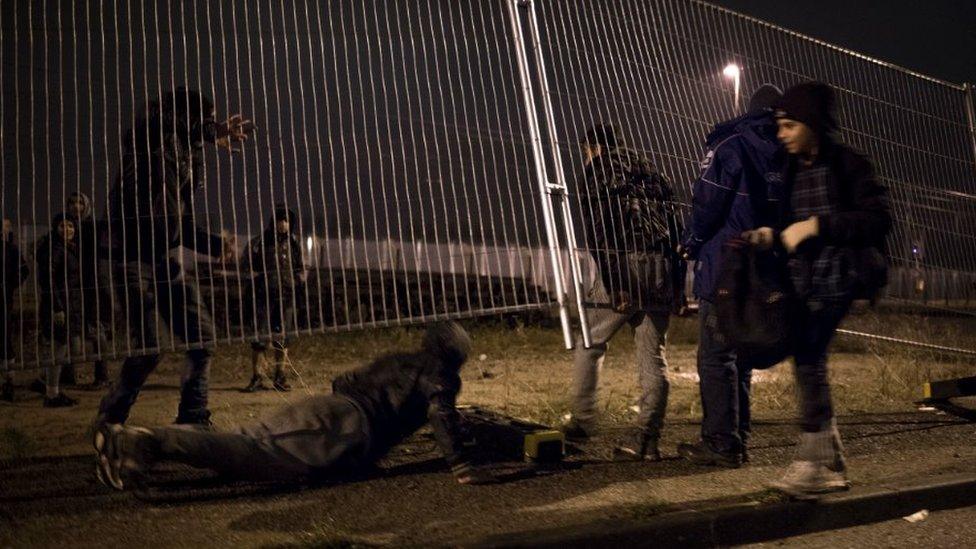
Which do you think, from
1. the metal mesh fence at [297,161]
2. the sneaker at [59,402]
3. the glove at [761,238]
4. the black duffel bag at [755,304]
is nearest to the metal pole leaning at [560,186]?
the metal mesh fence at [297,161]

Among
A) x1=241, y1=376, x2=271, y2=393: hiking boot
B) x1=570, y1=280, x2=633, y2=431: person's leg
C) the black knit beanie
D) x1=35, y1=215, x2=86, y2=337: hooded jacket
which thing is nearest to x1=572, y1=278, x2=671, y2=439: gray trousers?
x1=570, y1=280, x2=633, y2=431: person's leg

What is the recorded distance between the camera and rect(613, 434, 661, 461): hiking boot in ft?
17.0

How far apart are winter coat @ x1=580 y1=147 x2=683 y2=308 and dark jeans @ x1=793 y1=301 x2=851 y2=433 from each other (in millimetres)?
1270

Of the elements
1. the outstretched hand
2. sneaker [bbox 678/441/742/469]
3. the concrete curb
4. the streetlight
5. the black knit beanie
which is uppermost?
the streetlight

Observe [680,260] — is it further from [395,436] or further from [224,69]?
[224,69]

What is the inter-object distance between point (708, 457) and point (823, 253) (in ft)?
4.46

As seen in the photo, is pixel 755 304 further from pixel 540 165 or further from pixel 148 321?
pixel 148 321

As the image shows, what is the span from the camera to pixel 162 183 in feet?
16.4

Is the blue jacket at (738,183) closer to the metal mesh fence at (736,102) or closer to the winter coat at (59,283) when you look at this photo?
the metal mesh fence at (736,102)

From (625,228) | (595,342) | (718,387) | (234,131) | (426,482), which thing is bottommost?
(426,482)

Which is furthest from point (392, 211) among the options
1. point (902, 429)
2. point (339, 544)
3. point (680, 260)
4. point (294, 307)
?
point (902, 429)

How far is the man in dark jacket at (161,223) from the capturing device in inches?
193

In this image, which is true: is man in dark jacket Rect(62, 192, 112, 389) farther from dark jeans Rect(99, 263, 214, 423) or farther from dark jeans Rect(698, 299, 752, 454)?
dark jeans Rect(698, 299, 752, 454)

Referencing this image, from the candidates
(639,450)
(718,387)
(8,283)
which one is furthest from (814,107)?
(8,283)
